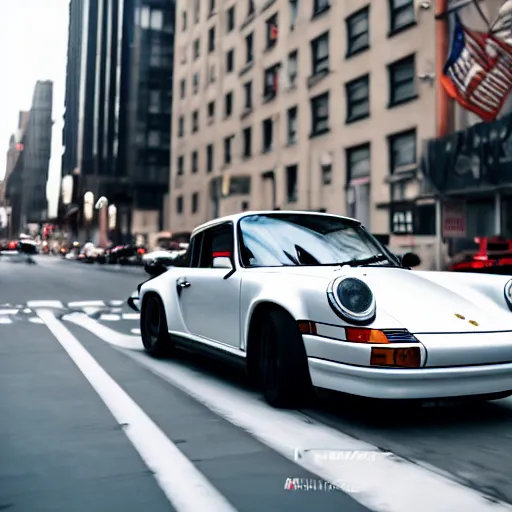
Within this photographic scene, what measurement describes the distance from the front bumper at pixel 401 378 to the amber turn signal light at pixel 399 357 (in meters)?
0.03

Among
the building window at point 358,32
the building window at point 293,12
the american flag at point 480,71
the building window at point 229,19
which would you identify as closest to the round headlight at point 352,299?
the american flag at point 480,71

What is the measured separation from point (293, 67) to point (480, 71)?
14479mm

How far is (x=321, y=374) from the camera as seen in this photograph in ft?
13.8

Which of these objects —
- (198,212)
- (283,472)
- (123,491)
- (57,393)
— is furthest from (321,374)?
(198,212)

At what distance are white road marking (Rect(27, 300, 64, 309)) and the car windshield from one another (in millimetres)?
8017

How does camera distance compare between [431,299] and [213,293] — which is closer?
[431,299]

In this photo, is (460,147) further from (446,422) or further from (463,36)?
(446,422)

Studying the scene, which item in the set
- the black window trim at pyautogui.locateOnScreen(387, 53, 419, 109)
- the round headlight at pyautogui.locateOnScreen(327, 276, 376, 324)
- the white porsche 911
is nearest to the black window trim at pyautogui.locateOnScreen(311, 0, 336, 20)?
the black window trim at pyautogui.locateOnScreen(387, 53, 419, 109)

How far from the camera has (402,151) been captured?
26234 millimetres

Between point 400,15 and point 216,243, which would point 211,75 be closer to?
point 400,15

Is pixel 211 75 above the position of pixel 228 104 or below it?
above

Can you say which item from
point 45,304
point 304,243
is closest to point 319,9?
point 45,304

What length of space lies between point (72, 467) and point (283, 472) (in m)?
1.05

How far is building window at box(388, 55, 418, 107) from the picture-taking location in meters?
25.9
